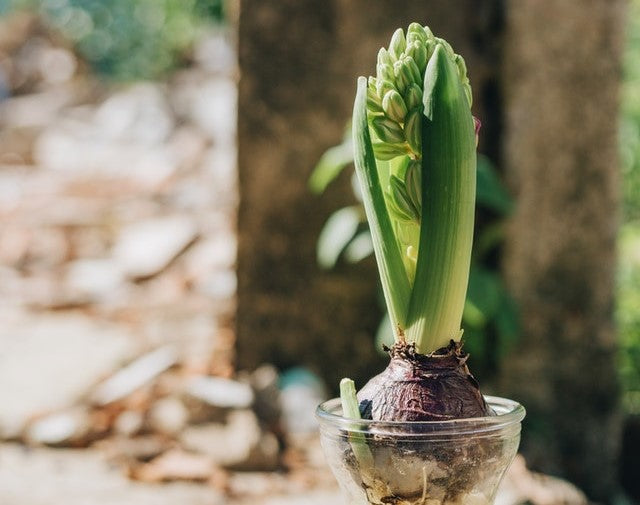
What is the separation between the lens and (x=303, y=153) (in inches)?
142

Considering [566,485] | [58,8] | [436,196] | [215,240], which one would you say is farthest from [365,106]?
[58,8]

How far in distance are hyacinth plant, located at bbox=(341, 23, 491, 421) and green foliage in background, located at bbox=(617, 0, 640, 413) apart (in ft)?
8.81

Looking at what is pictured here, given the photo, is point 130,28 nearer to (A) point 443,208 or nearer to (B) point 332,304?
(B) point 332,304

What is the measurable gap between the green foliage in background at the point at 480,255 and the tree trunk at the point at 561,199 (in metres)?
0.08

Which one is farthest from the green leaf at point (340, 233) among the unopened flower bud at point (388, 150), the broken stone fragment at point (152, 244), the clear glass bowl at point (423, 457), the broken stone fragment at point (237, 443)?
the broken stone fragment at point (152, 244)

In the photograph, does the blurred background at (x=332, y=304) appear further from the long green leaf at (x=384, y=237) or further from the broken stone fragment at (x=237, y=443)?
the long green leaf at (x=384, y=237)

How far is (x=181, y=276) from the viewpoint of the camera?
231 inches

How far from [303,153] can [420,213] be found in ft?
8.38

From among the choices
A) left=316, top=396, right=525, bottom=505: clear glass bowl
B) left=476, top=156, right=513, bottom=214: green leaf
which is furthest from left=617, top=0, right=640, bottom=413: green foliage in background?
left=316, top=396, right=525, bottom=505: clear glass bowl

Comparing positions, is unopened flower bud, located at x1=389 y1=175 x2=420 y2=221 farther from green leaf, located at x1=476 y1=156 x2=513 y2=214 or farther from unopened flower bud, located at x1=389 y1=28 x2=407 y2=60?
green leaf, located at x1=476 y1=156 x2=513 y2=214

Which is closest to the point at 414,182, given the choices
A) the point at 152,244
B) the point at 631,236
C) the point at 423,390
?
the point at 423,390

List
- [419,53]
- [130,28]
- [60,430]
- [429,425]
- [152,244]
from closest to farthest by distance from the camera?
[429,425]
[419,53]
[60,430]
[152,244]
[130,28]

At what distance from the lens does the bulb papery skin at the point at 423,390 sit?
0.99 m

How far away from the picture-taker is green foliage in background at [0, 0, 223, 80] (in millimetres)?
13820
